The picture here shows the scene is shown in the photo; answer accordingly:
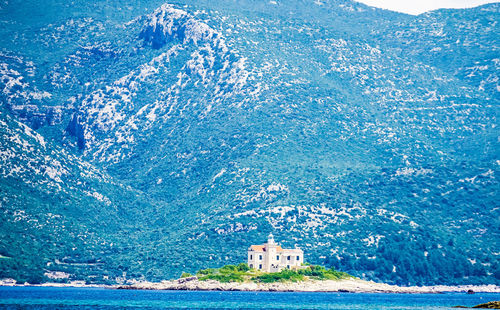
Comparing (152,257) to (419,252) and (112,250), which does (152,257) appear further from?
(419,252)

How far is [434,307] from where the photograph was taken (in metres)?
122

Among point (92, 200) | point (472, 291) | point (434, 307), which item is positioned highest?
point (92, 200)

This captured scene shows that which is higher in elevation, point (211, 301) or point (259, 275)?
point (259, 275)

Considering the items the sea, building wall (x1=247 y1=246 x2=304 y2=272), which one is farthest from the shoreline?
building wall (x1=247 y1=246 x2=304 y2=272)

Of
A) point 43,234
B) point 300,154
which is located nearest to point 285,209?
point 300,154

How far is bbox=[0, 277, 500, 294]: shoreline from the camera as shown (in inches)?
6176

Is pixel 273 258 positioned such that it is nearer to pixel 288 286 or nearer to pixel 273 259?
pixel 273 259

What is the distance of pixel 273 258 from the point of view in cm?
15888

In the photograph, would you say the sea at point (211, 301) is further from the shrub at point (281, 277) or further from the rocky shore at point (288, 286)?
the shrub at point (281, 277)

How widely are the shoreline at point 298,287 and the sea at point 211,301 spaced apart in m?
1.12

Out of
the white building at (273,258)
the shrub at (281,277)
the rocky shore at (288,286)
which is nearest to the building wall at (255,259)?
the white building at (273,258)

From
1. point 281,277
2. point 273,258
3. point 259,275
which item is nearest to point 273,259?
point 273,258

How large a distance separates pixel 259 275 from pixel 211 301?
29525mm

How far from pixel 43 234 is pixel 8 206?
8972 mm
